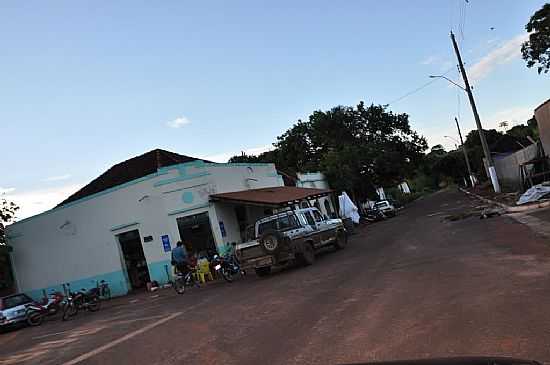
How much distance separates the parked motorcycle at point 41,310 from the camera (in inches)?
748

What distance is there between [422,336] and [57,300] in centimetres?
1742

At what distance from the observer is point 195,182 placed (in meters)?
22.3

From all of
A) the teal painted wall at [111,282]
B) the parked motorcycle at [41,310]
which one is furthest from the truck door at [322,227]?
the parked motorcycle at [41,310]

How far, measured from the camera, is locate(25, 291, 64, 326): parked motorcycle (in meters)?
19.0

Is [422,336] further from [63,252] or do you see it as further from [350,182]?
[350,182]

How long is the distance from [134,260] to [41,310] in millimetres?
5342

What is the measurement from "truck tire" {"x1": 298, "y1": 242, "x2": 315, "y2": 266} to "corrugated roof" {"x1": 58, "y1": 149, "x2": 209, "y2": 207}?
12.3 meters

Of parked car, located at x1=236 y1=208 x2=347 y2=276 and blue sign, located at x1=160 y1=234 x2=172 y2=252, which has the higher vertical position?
blue sign, located at x1=160 y1=234 x2=172 y2=252


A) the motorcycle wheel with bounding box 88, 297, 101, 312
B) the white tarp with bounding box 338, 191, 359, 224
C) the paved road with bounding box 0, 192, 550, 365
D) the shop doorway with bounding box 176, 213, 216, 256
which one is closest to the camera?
the paved road with bounding box 0, 192, 550, 365

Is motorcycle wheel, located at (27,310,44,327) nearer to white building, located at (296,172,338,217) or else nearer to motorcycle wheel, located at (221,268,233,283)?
motorcycle wheel, located at (221,268,233,283)

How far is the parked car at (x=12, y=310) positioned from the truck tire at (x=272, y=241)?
33.8ft

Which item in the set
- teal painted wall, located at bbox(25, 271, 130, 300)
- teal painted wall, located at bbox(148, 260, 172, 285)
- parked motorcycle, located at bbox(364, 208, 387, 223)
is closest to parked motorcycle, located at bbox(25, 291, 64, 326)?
teal painted wall, located at bbox(25, 271, 130, 300)

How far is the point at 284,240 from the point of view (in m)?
15.8

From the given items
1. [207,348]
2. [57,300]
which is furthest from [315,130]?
[207,348]
